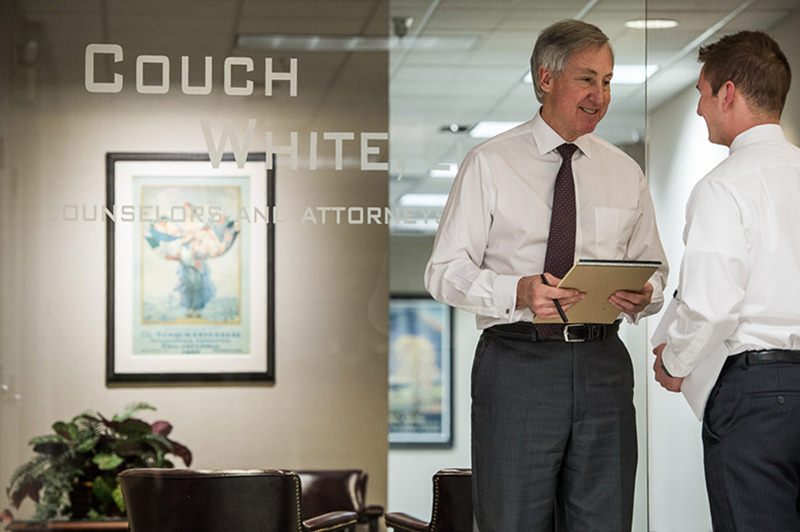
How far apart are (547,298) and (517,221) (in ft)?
1.22

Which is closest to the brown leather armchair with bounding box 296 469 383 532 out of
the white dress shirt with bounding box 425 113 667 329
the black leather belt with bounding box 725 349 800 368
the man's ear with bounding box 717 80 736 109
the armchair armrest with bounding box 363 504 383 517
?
the armchair armrest with bounding box 363 504 383 517

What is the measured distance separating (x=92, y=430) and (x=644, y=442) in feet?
6.54

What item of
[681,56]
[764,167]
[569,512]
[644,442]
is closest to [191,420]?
[569,512]

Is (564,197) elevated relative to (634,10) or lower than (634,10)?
lower

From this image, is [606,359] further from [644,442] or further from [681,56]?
[681,56]

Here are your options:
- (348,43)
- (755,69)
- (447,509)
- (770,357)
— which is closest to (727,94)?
(755,69)

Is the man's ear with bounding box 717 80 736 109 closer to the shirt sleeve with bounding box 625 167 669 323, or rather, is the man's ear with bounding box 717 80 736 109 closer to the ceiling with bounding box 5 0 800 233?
the shirt sleeve with bounding box 625 167 669 323

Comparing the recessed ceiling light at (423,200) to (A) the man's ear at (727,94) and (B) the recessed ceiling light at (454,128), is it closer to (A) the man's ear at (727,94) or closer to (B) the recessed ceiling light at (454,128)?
(B) the recessed ceiling light at (454,128)

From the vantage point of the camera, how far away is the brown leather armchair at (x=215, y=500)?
3.01 m

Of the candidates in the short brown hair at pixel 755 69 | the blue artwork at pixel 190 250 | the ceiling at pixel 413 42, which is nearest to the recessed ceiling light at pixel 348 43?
the ceiling at pixel 413 42

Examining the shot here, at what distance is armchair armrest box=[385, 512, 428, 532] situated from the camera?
138 inches

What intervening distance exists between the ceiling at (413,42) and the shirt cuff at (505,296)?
0.79 metres

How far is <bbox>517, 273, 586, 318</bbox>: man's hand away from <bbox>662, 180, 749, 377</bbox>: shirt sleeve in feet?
0.93

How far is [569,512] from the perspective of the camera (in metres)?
2.90
